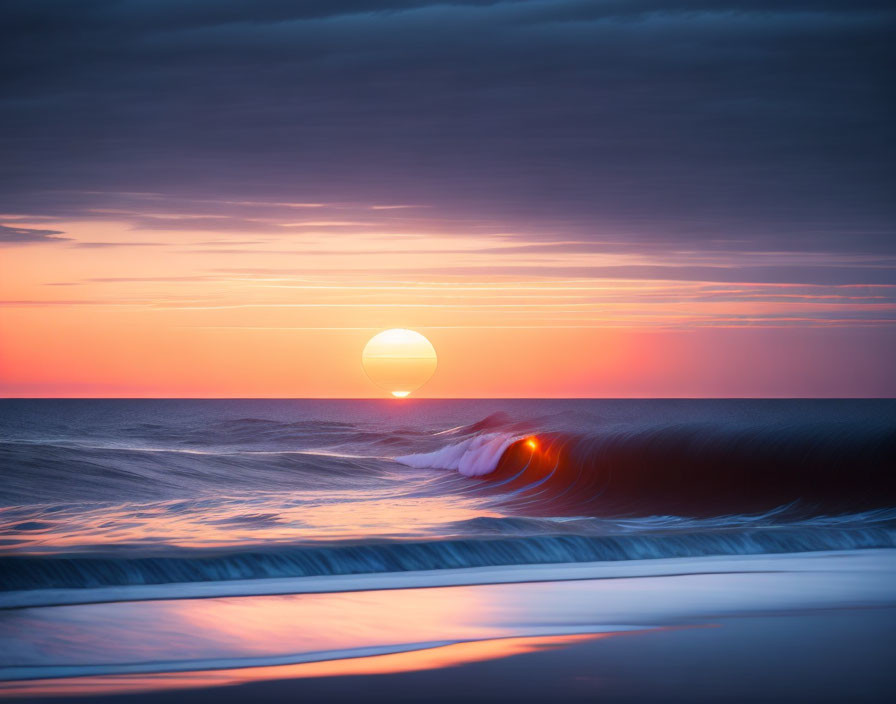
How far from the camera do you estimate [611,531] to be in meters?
9.68

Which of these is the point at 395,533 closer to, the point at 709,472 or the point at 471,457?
the point at 709,472

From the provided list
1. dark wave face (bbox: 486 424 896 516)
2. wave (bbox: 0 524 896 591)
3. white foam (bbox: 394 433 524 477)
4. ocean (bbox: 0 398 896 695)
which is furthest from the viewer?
white foam (bbox: 394 433 524 477)

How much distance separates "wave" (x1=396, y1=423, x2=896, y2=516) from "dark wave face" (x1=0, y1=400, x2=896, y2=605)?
4 centimetres

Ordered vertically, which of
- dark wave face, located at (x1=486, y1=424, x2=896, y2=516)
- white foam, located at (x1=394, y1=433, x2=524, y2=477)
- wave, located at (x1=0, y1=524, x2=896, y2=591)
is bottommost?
wave, located at (x1=0, y1=524, x2=896, y2=591)

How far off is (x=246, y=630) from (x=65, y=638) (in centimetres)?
91

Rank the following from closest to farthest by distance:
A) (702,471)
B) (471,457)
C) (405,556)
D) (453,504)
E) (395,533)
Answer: (405,556) < (395,533) < (453,504) < (702,471) < (471,457)

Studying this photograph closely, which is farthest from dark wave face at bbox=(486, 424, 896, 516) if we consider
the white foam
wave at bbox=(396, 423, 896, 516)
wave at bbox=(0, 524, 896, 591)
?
wave at bbox=(0, 524, 896, 591)

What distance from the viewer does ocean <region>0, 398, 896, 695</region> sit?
5.59 meters

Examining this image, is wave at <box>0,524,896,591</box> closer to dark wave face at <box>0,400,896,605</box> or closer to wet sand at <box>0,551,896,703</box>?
dark wave face at <box>0,400,896,605</box>

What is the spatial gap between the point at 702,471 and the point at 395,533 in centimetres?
681

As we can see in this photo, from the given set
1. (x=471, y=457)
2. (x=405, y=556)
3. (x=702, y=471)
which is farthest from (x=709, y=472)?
(x=405, y=556)

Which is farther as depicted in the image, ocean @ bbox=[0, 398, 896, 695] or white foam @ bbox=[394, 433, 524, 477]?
white foam @ bbox=[394, 433, 524, 477]

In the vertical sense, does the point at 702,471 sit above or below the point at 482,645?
above

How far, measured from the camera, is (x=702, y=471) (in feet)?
48.0
